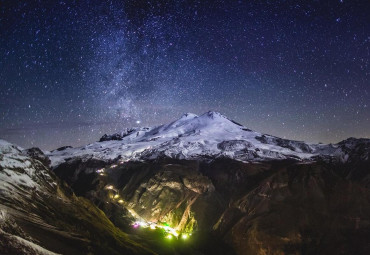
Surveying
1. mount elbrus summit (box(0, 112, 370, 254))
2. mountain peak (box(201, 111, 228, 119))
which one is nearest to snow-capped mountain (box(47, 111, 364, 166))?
mount elbrus summit (box(0, 112, 370, 254))

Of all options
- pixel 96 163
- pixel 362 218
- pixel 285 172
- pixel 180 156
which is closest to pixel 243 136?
pixel 180 156

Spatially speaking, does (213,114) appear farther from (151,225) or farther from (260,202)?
(151,225)

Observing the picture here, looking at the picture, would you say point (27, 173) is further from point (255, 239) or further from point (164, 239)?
point (255, 239)

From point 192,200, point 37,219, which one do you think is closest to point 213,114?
point 192,200

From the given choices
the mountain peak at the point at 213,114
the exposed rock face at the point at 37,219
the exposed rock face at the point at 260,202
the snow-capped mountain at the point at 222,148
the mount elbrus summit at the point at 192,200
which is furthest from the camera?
the mountain peak at the point at 213,114

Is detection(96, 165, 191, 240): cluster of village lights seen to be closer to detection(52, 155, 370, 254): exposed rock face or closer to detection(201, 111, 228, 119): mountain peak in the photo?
detection(52, 155, 370, 254): exposed rock face

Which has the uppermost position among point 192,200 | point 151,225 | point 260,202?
point 260,202

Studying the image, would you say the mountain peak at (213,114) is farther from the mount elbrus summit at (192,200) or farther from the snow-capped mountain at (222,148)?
the mount elbrus summit at (192,200)

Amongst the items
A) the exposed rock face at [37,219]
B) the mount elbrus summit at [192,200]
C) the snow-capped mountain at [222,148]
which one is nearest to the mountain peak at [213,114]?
the snow-capped mountain at [222,148]

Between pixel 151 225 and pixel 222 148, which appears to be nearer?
pixel 151 225
